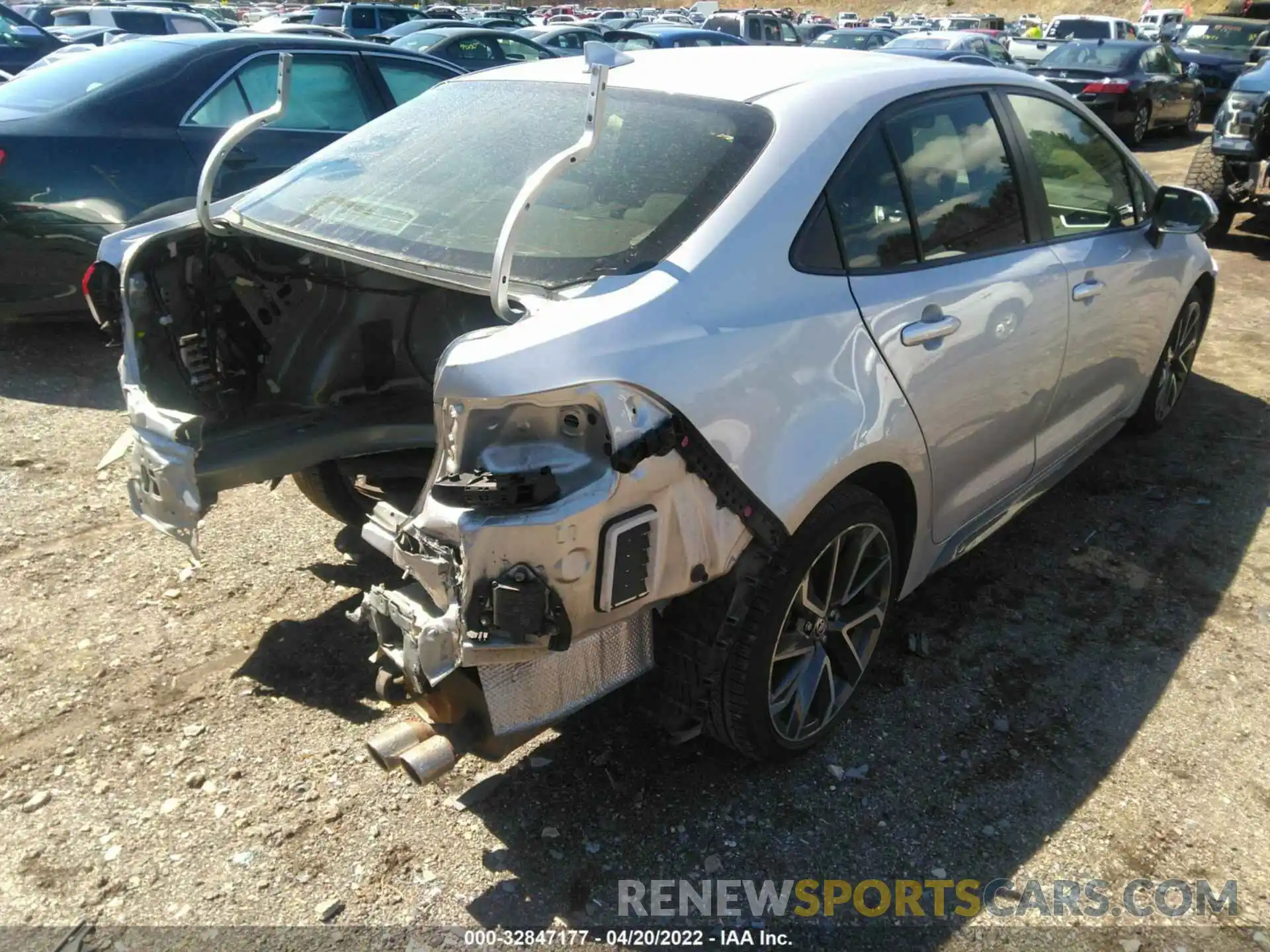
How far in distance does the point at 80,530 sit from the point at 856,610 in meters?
3.09

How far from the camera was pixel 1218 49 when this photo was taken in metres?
19.7

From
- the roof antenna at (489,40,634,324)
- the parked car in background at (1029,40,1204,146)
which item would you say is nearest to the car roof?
the roof antenna at (489,40,634,324)

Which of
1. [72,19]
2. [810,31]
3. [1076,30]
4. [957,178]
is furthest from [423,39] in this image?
[810,31]

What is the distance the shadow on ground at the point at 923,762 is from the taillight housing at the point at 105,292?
193 centimetres

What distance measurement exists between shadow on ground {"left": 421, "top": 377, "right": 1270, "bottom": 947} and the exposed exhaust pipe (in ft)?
1.43

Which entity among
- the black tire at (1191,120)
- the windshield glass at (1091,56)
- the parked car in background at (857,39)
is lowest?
the black tire at (1191,120)

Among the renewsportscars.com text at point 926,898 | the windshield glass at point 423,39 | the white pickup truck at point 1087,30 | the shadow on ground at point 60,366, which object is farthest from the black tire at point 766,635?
the white pickup truck at point 1087,30

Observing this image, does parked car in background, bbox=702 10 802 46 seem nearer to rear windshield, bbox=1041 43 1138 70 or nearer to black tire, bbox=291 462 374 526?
rear windshield, bbox=1041 43 1138 70

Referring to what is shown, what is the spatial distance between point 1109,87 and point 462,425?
1635 centimetres

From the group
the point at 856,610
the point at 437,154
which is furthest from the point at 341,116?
the point at 856,610

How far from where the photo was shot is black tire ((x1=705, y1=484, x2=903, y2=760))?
2.49 m

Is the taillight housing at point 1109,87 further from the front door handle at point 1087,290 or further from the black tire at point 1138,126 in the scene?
the front door handle at point 1087,290

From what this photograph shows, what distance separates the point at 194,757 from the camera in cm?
290

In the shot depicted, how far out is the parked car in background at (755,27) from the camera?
20516 mm
